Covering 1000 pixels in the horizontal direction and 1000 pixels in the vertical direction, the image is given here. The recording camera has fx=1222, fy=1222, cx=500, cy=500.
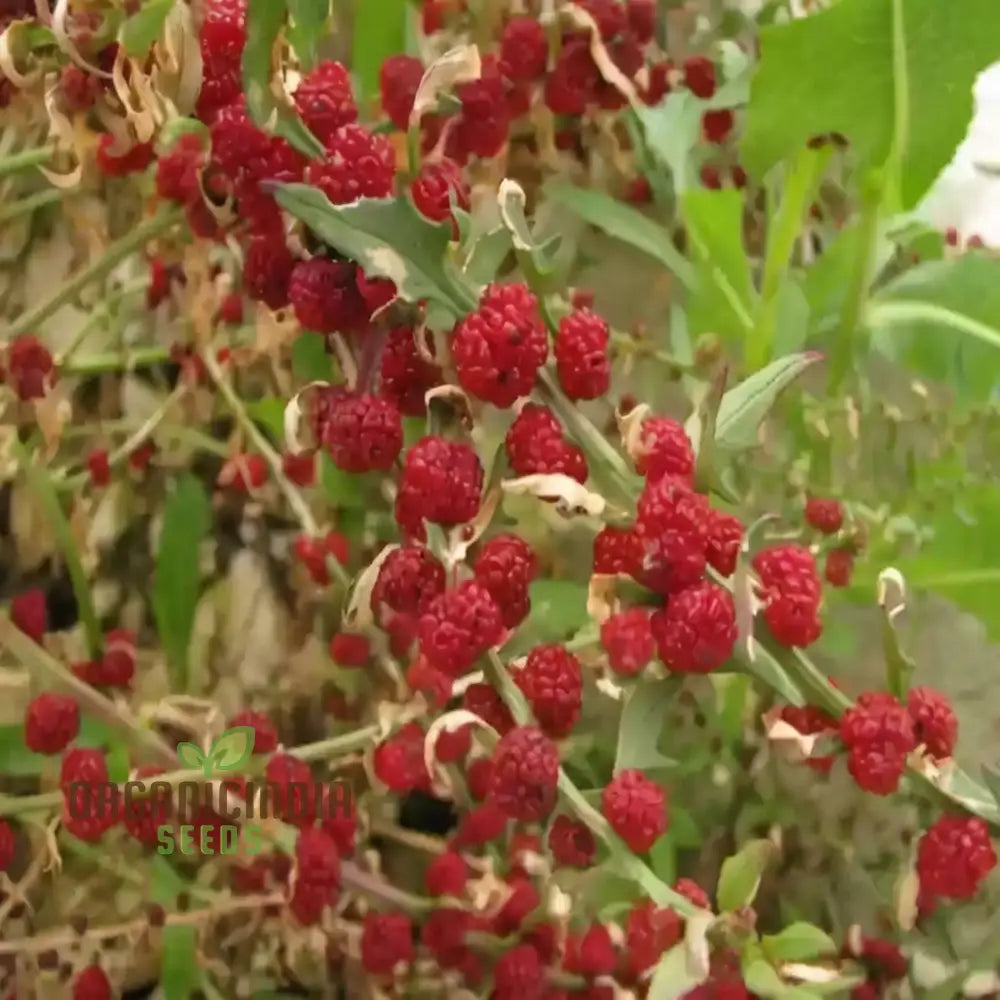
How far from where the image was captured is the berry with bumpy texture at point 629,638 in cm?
35

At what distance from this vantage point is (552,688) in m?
0.36

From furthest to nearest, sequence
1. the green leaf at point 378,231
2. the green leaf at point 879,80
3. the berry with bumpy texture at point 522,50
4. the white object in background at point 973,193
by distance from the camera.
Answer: the white object in background at point 973,193
the berry with bumpy texture at point 522,50
the green leaf at point 879,80
the green leaf at point 378,231

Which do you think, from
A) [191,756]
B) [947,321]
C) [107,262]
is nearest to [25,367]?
[107,262]

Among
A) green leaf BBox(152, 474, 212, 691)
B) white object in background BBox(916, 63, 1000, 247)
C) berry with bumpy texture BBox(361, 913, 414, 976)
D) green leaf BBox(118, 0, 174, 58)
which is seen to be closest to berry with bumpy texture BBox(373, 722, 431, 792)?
berry with bumpy texture BBox(361, 913, 414, 976)

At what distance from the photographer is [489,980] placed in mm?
466

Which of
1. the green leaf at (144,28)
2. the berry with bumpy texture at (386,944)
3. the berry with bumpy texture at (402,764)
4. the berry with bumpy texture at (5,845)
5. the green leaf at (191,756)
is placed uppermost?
the green leaf at (144,28)

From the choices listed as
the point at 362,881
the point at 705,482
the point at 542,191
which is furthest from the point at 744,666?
the point at 542,191

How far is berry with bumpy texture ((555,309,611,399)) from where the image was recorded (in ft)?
1.13

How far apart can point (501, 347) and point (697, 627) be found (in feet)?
0.30

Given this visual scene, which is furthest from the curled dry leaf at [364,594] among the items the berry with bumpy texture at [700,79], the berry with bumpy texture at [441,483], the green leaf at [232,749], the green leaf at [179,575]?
the berry with bumpy texture at [700,79]

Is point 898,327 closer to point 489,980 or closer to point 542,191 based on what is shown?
point 542,191

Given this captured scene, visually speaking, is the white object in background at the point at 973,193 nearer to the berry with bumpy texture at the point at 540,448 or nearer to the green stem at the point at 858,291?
the green stem at the point at 858,291

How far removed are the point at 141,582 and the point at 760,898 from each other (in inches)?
13.2

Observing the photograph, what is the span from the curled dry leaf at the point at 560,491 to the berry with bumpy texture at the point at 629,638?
1.7 inches
